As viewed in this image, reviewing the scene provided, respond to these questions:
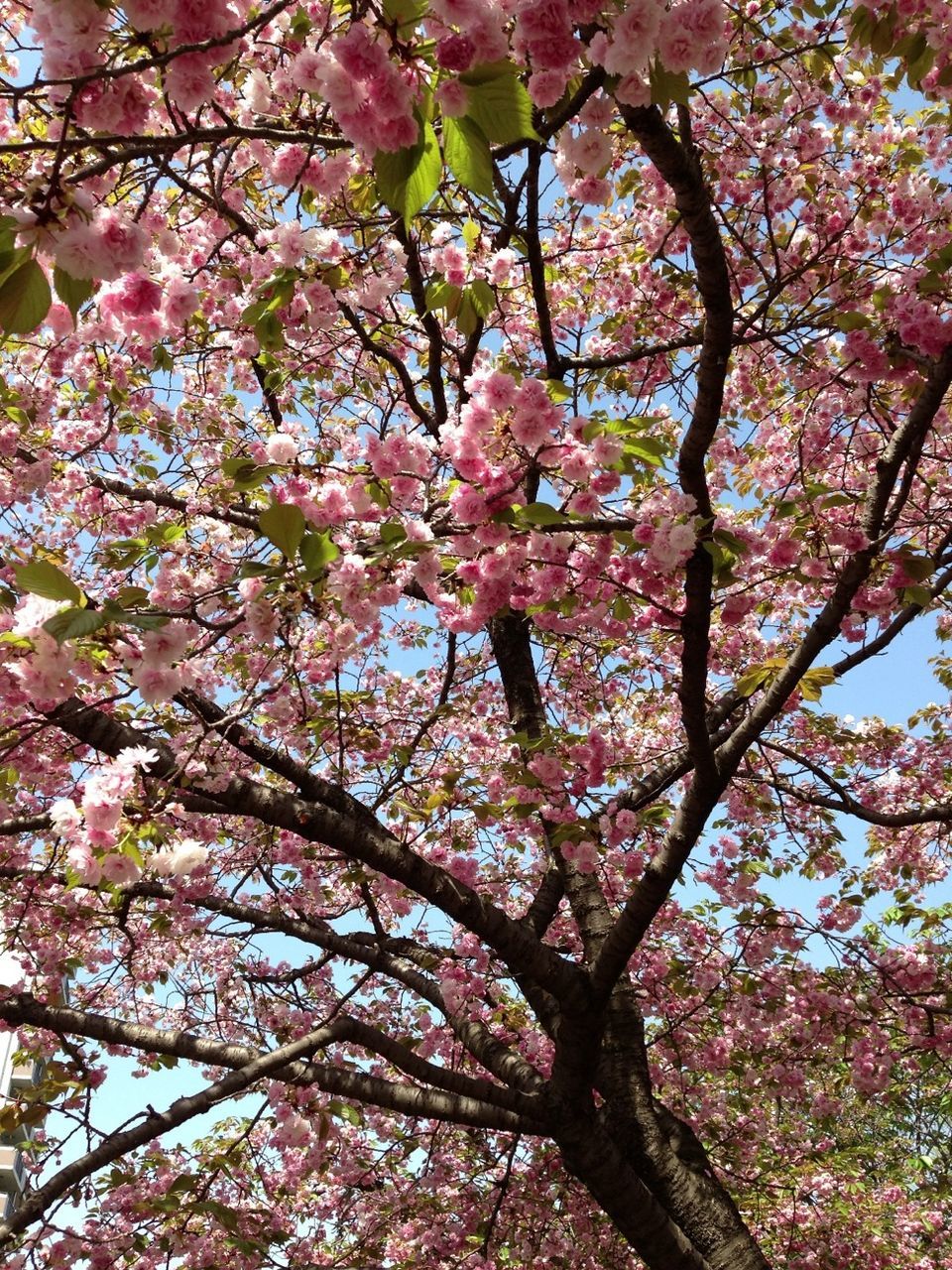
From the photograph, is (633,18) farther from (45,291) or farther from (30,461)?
(30,461)

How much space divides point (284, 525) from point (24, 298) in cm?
68

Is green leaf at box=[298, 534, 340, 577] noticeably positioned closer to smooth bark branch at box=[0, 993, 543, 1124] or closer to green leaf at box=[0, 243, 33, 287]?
green leaf at box=[0, 243, 33, 287]

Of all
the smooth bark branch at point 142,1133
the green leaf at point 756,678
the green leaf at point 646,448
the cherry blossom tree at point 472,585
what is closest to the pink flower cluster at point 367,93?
the cherry blossom tree at point 472,585

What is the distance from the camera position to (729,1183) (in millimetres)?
6316

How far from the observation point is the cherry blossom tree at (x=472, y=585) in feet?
6.22

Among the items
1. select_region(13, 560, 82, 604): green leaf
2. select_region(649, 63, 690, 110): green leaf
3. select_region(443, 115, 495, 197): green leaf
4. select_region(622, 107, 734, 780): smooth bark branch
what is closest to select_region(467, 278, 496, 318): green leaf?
select_region(622, 107, 734, 780): smooth bark branch

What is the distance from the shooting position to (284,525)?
1952 mm

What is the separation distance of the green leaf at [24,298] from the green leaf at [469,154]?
2.34 ft

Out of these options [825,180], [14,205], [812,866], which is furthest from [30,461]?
[812,866]

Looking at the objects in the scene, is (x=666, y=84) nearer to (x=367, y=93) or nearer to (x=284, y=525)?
(x=367, y=93)

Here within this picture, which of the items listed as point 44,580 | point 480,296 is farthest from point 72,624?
point 480,296

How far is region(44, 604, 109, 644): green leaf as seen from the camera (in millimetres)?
1535

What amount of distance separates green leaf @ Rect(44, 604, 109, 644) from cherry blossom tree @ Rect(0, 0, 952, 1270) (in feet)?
0.09

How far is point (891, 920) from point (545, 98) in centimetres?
589
